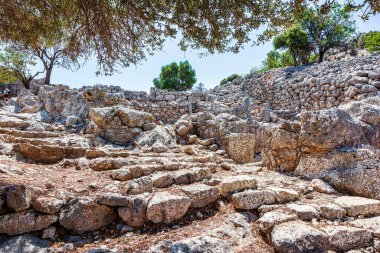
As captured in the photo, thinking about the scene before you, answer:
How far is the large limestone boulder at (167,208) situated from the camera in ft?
12.2

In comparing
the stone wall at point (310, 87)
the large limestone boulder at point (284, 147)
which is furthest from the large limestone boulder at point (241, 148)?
the stone wall at point (310, 87)

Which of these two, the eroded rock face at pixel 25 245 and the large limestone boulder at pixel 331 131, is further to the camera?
the large limestone boulder at pixel 331 131

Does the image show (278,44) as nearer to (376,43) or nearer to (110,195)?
(376,43)

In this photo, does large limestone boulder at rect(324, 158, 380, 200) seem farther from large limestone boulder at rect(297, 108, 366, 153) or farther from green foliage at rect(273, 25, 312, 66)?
green foliage at rect(273, 25, 312, 66)

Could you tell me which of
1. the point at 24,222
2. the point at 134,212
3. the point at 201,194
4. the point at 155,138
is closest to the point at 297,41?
the point at 155,138

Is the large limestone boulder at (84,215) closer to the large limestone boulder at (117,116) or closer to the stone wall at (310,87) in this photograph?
the large limestone boulder at (117,116)

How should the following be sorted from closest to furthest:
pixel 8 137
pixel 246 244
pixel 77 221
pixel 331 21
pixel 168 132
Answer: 1. pixel 246 244
2. pixel 77 221
3. pixel 8 137
4. pixel 168 132
5. pixel 331 21

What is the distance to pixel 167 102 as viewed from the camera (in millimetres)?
12977

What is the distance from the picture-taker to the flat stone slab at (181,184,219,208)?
4098mm

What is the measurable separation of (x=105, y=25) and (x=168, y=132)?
472 centimetres

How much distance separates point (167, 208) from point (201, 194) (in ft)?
2.16

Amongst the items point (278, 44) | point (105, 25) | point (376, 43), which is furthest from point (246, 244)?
point (376, 43)

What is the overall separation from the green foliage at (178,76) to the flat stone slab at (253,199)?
35.0 m

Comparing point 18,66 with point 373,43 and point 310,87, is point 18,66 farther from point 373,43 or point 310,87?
point 373,43
